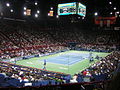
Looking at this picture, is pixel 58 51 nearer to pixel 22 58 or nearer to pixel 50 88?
pixel 22 58

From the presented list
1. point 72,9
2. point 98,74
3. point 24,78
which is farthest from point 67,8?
point 24,78

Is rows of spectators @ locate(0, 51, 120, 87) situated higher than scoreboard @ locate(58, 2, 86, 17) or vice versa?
scoreboard @ locate(58, 2, 86, 17)

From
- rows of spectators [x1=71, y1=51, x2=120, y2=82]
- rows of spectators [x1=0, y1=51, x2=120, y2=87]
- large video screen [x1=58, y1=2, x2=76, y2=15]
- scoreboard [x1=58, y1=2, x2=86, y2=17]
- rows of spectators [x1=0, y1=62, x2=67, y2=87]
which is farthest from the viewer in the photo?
large video screen [x1=58, y1=2, x2=76, y2=15]

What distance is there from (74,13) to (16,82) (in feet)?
86.9

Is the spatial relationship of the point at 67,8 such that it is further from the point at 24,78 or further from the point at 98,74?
the point at 24,78

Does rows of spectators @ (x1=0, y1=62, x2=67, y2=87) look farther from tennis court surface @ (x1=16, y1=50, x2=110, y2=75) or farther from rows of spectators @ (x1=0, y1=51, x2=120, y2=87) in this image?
tennis court surface @ (x1=16, y1=50, x2=110, y2=75)

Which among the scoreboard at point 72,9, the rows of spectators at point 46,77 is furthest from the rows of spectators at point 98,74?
the scoreboard at point 72,9

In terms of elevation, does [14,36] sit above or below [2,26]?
below

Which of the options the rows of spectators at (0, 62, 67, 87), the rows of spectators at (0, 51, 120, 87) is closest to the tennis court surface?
the rows of spectators at (0, 51, 120, 87)

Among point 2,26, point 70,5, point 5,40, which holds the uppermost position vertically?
point 70,5

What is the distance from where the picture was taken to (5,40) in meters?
41.7

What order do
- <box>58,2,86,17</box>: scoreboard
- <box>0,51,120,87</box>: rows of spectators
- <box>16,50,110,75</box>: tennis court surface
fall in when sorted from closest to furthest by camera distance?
<box>0,51,120,87</box>: rows of spectators < <box>16,50,110,75</box>: tennis court surface < <box>58,2,86,17</box>: scoreboard

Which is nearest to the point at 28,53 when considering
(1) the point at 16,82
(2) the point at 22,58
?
(2) the point at 22,58

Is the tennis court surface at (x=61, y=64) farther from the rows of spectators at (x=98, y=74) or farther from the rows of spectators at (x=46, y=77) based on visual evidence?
the rows of spectators at (x=46, y=77)
